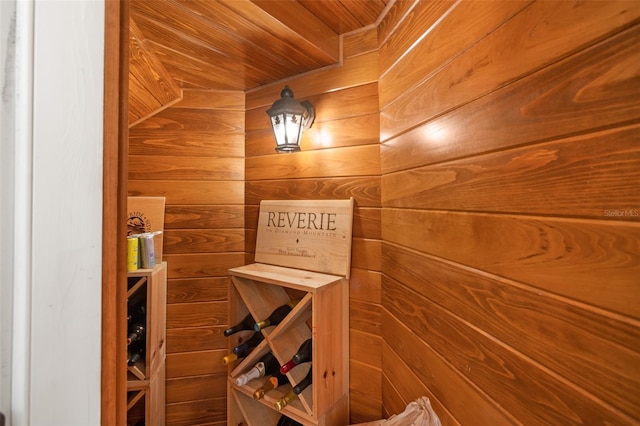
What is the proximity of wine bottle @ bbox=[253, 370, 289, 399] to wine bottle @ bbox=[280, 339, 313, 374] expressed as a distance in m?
0.12

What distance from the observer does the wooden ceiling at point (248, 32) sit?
1066mm

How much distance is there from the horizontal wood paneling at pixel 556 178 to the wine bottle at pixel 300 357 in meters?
0.84

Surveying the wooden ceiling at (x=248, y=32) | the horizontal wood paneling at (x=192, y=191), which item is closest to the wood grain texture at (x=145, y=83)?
the wooden ceiling at (x=248, y=32)

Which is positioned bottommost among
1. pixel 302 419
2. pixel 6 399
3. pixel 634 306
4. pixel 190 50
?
pixel 302 419

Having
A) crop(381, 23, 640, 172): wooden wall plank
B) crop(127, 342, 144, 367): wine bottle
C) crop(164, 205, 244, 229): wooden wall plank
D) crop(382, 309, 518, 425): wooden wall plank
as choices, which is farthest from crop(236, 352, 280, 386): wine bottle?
crop(381, 23, 640, 172): wooden wall plank

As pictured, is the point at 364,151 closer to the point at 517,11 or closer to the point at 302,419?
the point at 517,11

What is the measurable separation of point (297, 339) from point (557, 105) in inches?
50.1

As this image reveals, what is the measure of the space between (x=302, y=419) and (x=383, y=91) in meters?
1.41

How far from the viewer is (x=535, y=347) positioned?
56 centimetres

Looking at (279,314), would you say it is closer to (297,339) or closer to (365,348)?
(297,339)

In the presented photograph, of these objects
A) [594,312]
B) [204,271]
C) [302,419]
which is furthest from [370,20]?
[302,419]

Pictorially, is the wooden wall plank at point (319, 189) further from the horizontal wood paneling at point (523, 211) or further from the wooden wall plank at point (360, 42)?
the wooden wall plank at point (360, 42)

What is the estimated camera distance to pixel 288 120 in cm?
131

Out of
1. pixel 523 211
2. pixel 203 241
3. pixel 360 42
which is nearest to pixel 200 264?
pixel 203 241
